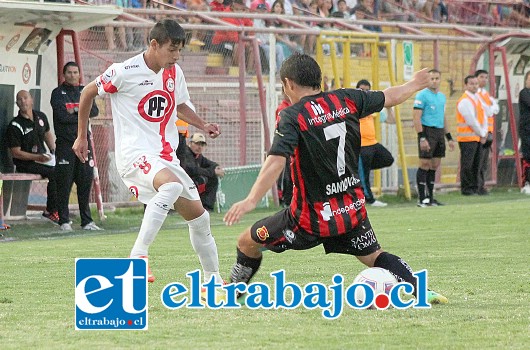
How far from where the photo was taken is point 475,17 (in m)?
27.9

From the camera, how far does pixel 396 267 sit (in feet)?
24.9

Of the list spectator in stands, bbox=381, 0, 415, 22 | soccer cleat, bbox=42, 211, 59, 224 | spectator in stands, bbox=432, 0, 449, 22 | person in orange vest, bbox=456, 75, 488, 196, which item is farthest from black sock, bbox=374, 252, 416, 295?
spectator in stands, bbox=432, 0, 449, 22

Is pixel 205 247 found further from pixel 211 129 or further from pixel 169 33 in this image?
pixel 169 33

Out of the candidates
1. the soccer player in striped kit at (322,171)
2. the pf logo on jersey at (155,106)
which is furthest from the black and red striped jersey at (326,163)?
the pf logo on jersey at (155,106)

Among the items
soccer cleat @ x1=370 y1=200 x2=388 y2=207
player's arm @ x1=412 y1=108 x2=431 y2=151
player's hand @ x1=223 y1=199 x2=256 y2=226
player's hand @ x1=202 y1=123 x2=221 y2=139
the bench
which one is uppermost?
player's hand @ x1=202 y1=123 x2=221 y2=139

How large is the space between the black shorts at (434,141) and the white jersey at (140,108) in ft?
36.5

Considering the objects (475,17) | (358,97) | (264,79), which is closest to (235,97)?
(264,79)

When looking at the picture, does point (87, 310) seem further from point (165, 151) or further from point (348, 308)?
point (165, 151)

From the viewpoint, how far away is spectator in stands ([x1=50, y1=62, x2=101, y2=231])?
15.5m

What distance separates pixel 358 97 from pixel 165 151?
195 cm

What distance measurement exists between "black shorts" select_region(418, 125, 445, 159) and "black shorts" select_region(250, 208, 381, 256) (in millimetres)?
12285

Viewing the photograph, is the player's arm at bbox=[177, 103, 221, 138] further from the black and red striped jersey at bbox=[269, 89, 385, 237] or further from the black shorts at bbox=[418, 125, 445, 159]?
the black shorts at bbox=[418, 125, 445, 159]

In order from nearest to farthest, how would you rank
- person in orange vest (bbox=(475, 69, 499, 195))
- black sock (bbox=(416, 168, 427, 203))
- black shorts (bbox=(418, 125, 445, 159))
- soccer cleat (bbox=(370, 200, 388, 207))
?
1. black sock (bbox=(416, 168, 427, 203))
2. black shorts (bbox=(418, 125, 445, 159))
3. soccer cleat (bbox=(370, 200, 388, 207))
4. person in orange vest (bbox=(475, 69, 499, 195))

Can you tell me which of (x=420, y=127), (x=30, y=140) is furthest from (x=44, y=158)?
(x=420, y=127)
